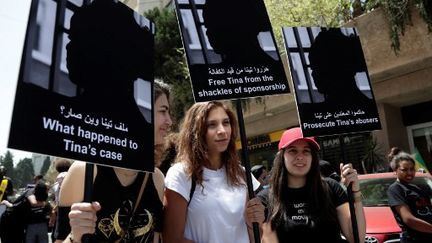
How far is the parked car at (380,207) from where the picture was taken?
544cm

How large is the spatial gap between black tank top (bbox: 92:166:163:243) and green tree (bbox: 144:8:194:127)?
1730 centimetres

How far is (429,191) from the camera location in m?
6.05

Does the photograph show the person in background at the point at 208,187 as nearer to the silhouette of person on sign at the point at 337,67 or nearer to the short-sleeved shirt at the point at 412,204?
the silhouette of person on sign at the point at 337,67

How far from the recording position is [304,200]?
3150 mm

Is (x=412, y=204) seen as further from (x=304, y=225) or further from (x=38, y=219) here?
(x=38, y=219)

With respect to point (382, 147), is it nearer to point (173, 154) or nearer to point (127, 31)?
point (173, 154)

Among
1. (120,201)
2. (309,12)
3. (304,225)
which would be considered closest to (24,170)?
(309,12)

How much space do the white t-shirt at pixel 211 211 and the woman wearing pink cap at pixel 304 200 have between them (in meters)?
0.43

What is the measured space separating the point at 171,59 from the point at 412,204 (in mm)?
18216

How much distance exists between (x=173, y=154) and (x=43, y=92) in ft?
7.71

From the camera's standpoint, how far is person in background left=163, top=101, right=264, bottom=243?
2621mm

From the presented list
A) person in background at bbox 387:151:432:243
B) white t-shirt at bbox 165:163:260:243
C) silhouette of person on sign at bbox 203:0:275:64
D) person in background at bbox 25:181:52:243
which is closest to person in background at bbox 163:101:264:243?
white t-shirt at bbox 165:163:260:243

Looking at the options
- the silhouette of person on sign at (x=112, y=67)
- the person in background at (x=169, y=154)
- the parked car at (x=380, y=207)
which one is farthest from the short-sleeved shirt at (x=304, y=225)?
the parked car at (x=380, y=207)

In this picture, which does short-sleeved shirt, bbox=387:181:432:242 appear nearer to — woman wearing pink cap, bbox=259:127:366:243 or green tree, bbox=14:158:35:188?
woman wearing pink cap, bbox=259:127:366:243
